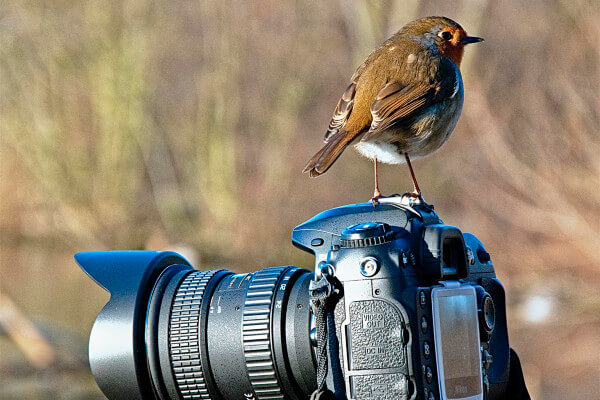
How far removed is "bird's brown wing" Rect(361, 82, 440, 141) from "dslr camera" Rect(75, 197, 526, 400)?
0.28m

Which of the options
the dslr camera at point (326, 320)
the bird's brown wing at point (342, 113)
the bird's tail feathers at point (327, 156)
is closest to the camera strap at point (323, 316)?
the dslr camera at point (326, 320)

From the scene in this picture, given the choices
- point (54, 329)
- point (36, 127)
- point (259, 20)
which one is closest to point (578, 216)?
point (259, 20)

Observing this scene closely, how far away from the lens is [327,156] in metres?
2.35

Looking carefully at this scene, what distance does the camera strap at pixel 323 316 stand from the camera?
204 centimetres

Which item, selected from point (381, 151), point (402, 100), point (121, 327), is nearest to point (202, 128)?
point (381, 151)

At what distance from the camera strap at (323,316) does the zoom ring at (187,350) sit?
429 mm

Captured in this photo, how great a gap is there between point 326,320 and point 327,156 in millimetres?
489

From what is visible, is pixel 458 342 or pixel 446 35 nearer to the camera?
pixel 458 342

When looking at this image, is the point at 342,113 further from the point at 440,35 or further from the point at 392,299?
the point at 392,299

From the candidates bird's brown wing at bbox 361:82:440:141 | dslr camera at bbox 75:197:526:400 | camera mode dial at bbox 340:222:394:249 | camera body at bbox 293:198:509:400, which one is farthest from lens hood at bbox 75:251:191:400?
bird's brown wing at bbox 361:82:440:141

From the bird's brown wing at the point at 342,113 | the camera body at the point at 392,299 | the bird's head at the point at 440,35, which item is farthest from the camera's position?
the bird's head at the point at 440,35

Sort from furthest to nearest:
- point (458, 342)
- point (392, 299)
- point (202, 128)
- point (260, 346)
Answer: point (202, 128), point (260, 346), point (458, 342), point (392, 299)

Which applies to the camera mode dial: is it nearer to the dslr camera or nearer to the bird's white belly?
the dslr camera

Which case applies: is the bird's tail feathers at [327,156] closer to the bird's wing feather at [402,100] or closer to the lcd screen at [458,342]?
the bird's wing feather at [402,100]
